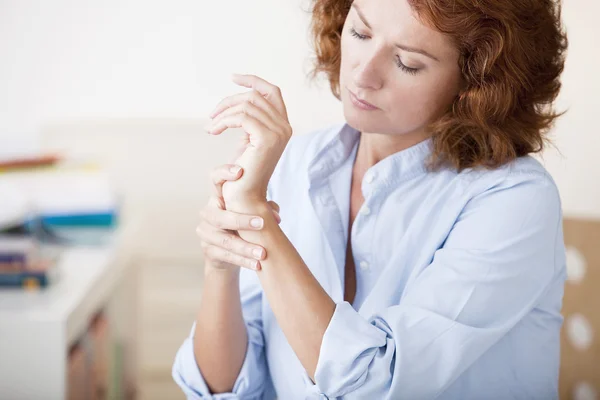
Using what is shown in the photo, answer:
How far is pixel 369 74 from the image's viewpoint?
1030mm

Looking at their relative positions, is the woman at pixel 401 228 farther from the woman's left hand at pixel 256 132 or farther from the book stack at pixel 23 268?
the book stack at pixel 23 268

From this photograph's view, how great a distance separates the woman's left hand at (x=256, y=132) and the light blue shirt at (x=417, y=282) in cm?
21

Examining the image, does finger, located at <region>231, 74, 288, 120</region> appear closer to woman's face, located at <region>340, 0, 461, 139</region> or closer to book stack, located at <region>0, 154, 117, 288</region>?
woman's face, located at <region>340, 0, 461, 139</region>

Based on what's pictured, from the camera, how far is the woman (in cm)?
96

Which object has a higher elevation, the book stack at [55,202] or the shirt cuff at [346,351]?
the shirt cuff at [346,351]

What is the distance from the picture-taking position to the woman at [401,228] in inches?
37.8

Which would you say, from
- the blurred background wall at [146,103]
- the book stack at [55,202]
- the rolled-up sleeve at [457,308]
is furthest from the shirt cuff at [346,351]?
the blurred background wall at [146,103]

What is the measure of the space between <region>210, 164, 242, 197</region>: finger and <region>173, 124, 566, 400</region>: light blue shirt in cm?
20

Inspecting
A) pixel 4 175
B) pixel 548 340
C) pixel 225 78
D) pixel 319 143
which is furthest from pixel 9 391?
pixel 225 78

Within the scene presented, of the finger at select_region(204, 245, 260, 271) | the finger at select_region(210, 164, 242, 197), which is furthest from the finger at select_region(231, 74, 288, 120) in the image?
the finger at select_region(204, 245, 260, 271)

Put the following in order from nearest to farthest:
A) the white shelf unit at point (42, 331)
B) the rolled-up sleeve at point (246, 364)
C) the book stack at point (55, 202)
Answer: the rolled-up sleeve at point (246, 364), the white shelf unit at point (42, 331), the book stack at point (55, 202)

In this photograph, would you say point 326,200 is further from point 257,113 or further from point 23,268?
point 23,268

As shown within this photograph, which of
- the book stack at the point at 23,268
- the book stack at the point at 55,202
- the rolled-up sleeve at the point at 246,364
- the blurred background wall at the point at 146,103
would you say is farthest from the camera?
the blurred background wall at the point at 146,103

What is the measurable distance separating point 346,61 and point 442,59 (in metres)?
0.14
